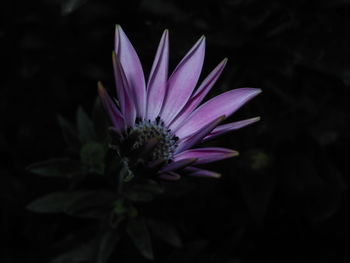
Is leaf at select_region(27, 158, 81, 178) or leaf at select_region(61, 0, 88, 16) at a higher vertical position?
leaf at select_region(61, 0, 88, 16)

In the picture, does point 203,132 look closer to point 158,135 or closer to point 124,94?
point 124,94

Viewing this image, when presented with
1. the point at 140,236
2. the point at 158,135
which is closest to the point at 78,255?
the point at 140,236

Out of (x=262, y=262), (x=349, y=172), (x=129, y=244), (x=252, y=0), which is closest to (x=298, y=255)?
(x=262, y=262)

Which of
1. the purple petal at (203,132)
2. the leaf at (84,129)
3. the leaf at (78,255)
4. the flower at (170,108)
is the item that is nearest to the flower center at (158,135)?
the flower at (170,108)

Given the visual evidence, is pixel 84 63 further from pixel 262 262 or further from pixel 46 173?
pixel 262 262

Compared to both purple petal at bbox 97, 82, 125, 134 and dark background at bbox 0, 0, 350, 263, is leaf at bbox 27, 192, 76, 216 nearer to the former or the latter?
dark background at bbox 0, 0, 350, 263

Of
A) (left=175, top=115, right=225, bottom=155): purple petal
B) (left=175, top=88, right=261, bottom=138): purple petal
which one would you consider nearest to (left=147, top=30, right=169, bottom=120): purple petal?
(left=175, top=88, right=261, bottom=138): purple petal
